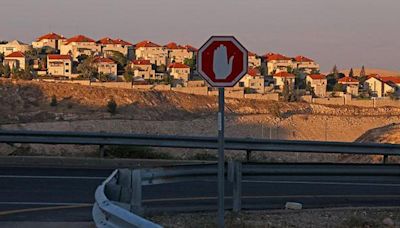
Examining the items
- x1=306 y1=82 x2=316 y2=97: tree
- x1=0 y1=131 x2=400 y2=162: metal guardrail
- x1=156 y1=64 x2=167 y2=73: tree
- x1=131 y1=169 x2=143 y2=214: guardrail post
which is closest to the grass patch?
x1=0 y1=131 x2=400 y2=162: metal guardrail

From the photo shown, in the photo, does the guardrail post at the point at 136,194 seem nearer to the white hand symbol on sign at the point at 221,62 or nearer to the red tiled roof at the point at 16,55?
the white hand symbol on sign at the point at 221,62

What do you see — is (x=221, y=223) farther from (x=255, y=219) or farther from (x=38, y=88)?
(x=38, y=88)

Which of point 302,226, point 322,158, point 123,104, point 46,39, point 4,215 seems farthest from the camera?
point 46,39

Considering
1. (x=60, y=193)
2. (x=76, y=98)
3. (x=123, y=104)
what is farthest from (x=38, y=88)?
(x=60, y=193)

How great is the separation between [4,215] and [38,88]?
272 ft

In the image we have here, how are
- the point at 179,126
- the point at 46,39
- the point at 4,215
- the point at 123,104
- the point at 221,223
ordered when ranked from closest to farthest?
the point at 221,223 → the point at 4,215 → the point at 179,126 → the point at 123,104 → the point at 46,39

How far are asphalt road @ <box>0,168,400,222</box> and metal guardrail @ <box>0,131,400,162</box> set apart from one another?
3.53 feet

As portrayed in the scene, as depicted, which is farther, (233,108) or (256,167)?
(233,108)

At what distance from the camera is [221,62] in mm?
7996

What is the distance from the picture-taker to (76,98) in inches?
3533

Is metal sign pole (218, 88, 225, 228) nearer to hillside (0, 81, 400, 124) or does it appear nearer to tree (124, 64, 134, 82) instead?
hillside (0, 81, 400, 124)

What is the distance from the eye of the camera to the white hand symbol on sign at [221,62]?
7.98m

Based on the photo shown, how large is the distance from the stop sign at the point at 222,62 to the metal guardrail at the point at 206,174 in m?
1.66

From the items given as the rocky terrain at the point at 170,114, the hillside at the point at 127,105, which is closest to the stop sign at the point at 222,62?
the rocky terrain at the point at 170,114
